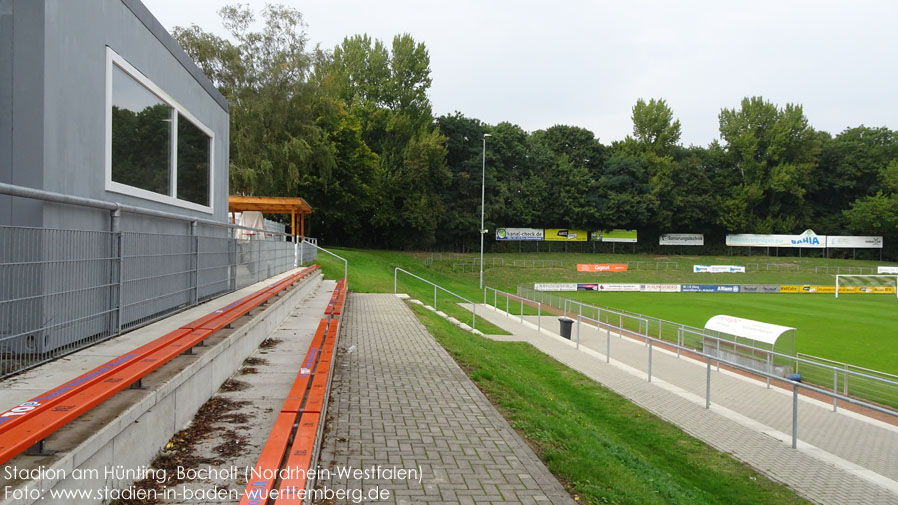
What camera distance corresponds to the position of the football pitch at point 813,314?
70.9 ft

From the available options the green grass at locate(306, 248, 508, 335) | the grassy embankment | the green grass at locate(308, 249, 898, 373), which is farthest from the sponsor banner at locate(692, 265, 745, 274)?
the grassy embankment

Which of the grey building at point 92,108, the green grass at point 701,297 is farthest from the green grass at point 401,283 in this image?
the grey building at point 92,108

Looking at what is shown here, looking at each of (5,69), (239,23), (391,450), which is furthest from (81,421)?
(239,23)

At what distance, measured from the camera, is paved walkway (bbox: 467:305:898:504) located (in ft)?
24.0

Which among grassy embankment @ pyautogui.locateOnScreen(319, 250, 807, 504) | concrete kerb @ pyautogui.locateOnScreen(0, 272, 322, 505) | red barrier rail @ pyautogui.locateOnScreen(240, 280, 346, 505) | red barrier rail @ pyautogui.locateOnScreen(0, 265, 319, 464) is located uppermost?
red barrier rail @ pyautogui.locateOnScreen(0, 265, 319, 464)

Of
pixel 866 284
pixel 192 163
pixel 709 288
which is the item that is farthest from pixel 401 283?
pixel 866 284

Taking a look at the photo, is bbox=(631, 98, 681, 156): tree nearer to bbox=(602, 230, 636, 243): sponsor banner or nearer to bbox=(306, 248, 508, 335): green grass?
bbox=(602, 230, 636, 243): sponsor banner

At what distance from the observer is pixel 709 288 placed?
5025cm

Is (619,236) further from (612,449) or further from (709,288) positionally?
(612,449)

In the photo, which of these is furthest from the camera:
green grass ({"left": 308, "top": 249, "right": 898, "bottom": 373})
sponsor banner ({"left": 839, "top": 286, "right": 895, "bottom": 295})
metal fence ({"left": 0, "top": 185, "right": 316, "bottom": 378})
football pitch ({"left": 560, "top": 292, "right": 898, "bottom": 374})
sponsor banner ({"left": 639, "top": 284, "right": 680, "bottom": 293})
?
sponsor banner ({"left": 839, "top": 286, "right": 895, "bottom": 295})

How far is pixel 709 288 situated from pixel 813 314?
16710 millimetres

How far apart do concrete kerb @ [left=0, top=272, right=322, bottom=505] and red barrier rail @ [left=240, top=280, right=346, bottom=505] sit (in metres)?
0.81

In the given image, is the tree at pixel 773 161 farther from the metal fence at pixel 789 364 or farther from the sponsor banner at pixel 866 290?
the metal fence at pixel 789 364

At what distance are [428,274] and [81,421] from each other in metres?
40.3
